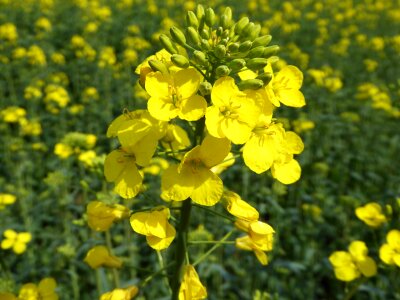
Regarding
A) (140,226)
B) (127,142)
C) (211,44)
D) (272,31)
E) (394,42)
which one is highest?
(211,44)

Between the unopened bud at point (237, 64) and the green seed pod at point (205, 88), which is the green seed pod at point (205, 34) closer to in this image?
the unopened bud at point (237, 64)

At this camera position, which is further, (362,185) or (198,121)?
(362,185)

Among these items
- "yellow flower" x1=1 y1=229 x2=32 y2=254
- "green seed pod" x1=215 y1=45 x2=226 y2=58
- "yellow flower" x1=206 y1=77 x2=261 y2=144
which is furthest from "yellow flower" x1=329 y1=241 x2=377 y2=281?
"yellow flower" x1=1 y1=229 x2=32 y2=254

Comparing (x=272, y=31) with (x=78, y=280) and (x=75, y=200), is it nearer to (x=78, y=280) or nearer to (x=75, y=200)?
(x=75, y=200)

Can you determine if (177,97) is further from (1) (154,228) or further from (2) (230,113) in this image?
(1) (154,228)

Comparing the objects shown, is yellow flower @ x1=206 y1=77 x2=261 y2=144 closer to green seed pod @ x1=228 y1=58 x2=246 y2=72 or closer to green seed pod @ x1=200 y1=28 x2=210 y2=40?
green seed pod @ x1=228 y1=58 x2=246 y2=72

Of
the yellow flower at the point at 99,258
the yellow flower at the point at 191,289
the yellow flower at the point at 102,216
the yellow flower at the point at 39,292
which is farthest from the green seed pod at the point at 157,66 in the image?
the yellow flower at the point at 39,292

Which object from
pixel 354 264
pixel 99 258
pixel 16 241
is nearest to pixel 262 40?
pixel 99 258

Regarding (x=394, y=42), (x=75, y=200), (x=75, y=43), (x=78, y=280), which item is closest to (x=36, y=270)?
(x=78, y=280)
